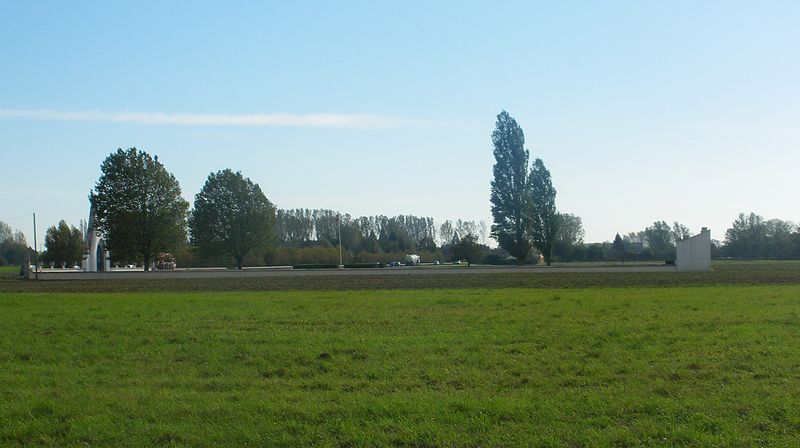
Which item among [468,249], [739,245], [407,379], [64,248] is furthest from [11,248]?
[407,379]

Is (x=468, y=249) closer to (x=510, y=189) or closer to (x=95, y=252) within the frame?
(x=510, y=189)

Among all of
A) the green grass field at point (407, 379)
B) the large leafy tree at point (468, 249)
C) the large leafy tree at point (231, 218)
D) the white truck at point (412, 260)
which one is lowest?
the green grass field at point (407, 379)

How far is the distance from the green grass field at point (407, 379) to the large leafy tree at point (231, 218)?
77.9 m

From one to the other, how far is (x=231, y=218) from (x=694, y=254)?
58145 millimetres

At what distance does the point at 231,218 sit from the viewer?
3834 inches

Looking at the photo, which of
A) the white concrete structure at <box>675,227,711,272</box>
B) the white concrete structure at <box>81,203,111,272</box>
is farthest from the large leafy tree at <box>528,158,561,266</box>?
the white concrete structure at <box>81,203,111,272</box>

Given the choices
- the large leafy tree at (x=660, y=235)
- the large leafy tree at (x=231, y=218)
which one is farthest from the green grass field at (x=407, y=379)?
the large leafy tree at (x=660, y=235)

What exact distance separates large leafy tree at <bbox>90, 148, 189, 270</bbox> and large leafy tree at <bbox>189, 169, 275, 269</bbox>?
10.2 meters

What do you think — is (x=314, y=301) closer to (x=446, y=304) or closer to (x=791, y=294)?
(x=446, y=304)

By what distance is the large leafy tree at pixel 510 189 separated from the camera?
3285 inches

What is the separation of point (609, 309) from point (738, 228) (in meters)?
132

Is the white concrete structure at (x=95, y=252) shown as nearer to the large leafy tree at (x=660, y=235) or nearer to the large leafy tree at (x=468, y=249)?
the large leafy tree at (x=468, y=249)

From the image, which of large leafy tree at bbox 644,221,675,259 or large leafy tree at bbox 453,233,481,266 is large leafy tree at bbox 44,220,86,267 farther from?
large leafy tree at bbox 644,221,675,259

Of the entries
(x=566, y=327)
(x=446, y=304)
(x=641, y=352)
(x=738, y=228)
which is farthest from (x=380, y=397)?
(x=738, y=228)
